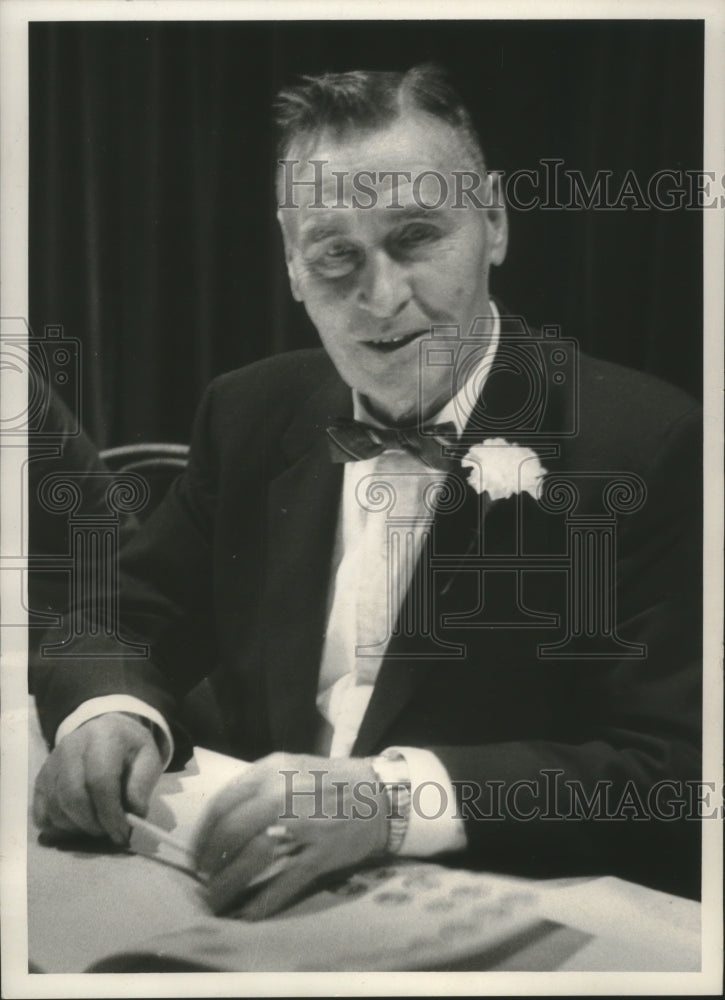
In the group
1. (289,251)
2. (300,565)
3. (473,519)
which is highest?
(289,251)

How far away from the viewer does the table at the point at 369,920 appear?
9.52 ft

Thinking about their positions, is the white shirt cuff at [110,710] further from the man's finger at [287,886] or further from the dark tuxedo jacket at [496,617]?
the man's finger at [287,886]

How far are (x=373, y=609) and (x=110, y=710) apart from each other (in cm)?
75

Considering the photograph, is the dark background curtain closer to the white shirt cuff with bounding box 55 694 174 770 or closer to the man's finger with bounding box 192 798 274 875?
the white shirt cuff with bounding box 55 694 174 770

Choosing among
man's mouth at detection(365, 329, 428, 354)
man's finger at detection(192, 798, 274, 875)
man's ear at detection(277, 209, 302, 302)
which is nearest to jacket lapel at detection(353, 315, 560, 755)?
man's mouth at detection(365, 329, 428, 354)

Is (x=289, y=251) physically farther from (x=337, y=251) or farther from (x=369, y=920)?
(x=369, y=920)

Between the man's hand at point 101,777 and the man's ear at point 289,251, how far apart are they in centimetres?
121

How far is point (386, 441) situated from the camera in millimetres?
2949

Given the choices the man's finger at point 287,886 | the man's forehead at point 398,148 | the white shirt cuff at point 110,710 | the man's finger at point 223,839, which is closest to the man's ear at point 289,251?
the man's forehead at point 398,148

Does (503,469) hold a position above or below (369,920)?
above

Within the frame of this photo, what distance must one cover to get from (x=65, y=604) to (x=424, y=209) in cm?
142

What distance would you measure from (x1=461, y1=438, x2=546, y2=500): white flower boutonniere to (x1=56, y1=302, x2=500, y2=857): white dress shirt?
8 cm

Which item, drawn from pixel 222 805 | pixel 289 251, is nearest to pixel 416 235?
pixel 289 251
